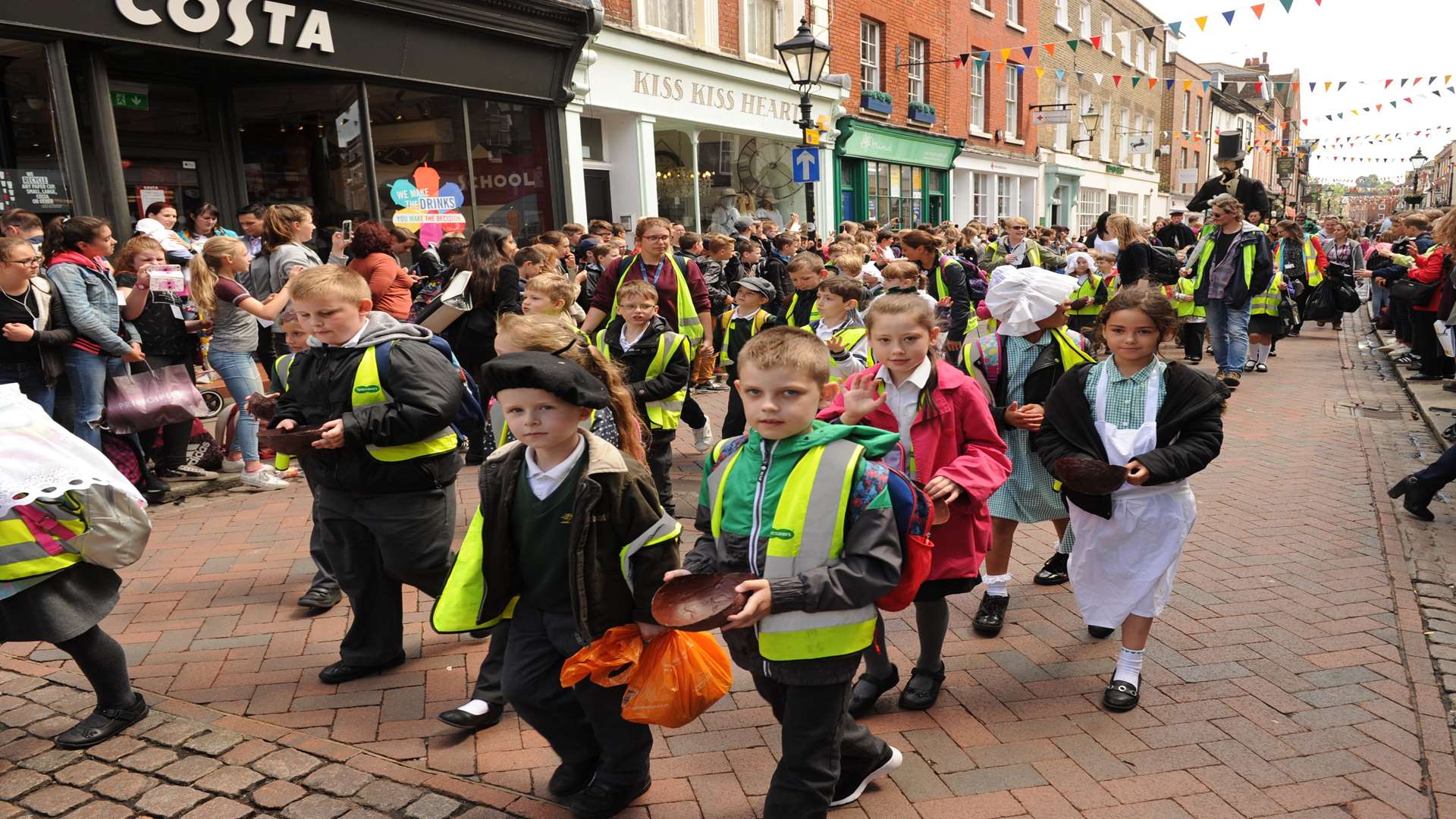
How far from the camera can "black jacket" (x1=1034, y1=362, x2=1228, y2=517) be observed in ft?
10.9

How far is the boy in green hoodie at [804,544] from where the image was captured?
8.02 ft

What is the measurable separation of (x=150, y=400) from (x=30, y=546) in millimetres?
3668

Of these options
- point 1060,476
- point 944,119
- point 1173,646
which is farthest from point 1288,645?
point 944,119

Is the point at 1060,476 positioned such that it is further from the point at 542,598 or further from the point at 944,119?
the point at 944,119

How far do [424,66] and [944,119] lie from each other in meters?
15.6

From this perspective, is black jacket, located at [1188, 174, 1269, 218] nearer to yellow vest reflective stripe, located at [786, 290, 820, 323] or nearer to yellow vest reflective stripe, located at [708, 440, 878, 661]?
yellow vest reflective stripe, located at [786, 290, 820, 323]

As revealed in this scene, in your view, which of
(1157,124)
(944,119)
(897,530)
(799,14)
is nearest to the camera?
(897,530)

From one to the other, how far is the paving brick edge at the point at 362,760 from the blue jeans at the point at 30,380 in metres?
2.82

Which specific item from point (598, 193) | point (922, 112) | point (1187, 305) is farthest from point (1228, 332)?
point (922, 112)

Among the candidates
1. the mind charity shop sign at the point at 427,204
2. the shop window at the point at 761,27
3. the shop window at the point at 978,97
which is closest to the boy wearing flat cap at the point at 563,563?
the mind charity shop sign at the point at 427,204

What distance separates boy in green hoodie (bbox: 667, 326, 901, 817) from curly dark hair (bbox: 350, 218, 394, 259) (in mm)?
4848

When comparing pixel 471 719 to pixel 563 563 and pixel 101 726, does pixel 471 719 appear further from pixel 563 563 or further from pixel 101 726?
pixel 101 726

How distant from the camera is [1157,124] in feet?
128

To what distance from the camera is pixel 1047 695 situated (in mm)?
3697
